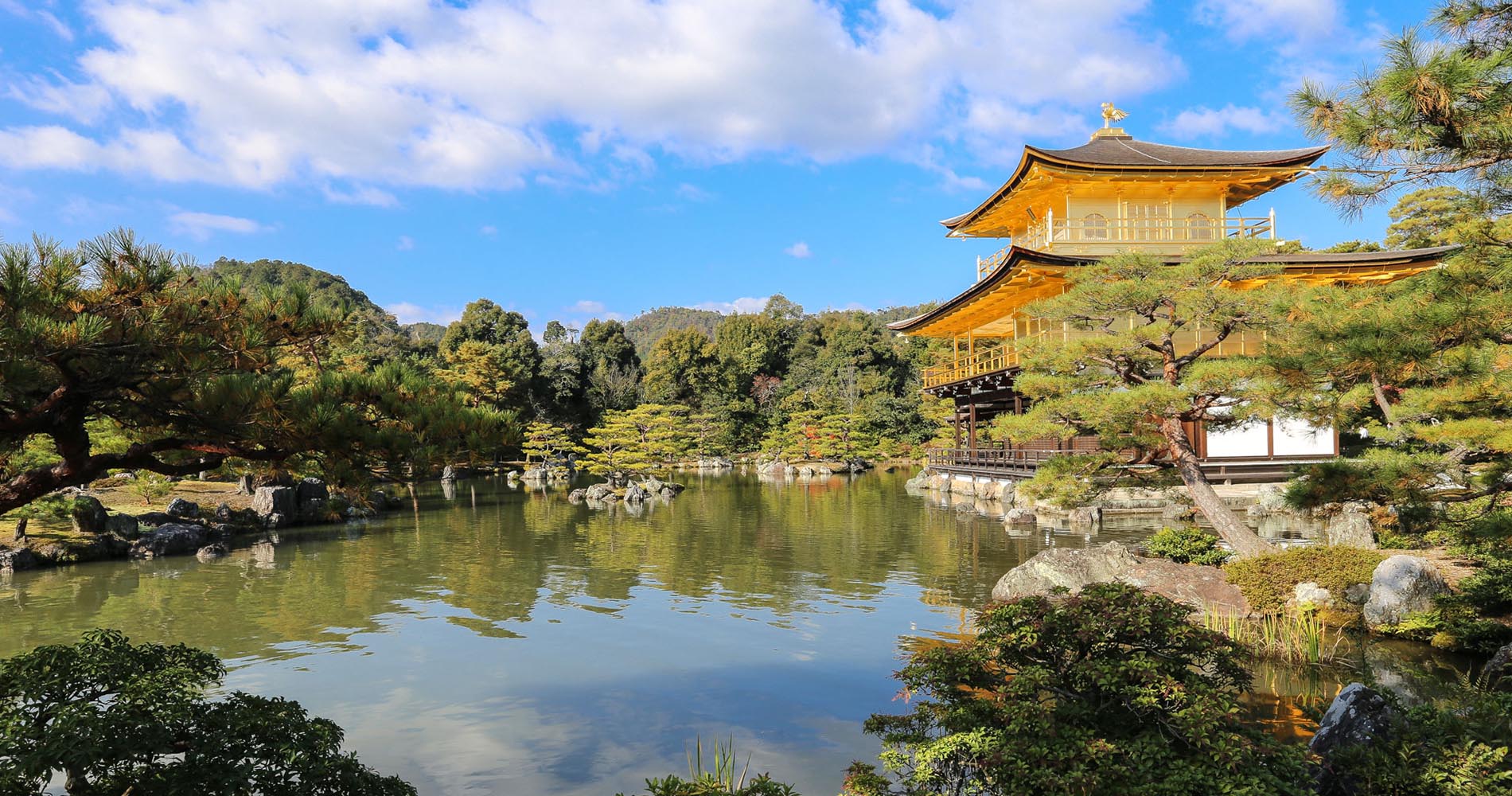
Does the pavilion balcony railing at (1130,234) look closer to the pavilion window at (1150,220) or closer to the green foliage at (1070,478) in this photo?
the pavilion window at (1150,220)

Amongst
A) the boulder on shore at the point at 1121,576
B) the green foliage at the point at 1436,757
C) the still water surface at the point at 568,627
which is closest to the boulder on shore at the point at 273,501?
the still water surface at the point at 568,627

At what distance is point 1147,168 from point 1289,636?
47.1 ft

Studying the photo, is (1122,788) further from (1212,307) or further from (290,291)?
(1212,307)

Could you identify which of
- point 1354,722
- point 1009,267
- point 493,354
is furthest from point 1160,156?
point 493,354

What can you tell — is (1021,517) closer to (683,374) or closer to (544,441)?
(544,441)

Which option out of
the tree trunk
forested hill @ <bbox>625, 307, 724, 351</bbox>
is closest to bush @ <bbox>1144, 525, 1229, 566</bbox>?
the tree trunk

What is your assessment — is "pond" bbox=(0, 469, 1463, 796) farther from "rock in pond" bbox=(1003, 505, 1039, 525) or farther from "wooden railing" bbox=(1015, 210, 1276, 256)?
"wooden railing" bbox=(1015, 210, 1276, 256)

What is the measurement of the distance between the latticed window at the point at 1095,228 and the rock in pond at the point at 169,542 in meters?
19.1

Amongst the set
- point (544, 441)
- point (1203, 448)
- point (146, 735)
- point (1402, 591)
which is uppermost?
point (544, 441)

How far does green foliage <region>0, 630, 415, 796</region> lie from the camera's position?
2.67 meters

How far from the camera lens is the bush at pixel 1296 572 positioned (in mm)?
7570

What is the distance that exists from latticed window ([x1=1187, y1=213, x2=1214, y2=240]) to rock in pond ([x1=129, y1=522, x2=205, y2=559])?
2149 centimetres

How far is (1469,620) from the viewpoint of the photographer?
641 centimetres

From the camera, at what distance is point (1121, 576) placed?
27.3 feet
